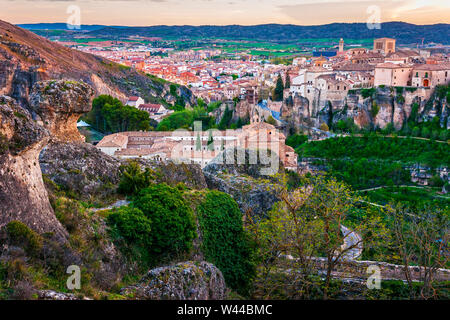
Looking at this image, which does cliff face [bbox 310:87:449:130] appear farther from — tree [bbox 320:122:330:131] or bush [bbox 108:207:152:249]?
bush [bbox 108:207:152:249]

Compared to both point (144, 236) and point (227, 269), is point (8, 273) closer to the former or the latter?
point (144, 236)

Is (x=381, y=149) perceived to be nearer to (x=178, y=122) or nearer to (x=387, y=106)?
(x=387, y=106)

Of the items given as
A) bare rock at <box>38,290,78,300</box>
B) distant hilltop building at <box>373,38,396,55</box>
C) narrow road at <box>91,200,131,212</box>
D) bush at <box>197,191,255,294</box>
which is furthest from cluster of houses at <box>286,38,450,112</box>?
bare rock at <box>38,290,78,300</box>

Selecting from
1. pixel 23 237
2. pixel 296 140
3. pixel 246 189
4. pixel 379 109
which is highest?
pixel 23 237

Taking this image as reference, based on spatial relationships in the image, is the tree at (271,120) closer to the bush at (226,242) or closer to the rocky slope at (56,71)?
the rocky slope at (56,71)

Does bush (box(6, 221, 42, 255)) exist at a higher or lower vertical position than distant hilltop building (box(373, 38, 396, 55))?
lower

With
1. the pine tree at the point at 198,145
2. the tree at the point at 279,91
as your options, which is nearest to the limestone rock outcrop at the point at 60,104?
the pine tree at the point at 198,145

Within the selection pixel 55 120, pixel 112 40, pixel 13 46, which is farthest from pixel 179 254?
pixel 112 40

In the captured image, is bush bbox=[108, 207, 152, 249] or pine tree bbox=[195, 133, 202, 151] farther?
pine tree bbox=[195, 133, 202, 151]

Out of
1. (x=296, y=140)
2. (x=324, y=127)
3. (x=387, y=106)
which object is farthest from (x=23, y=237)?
(x=387, y=106)
